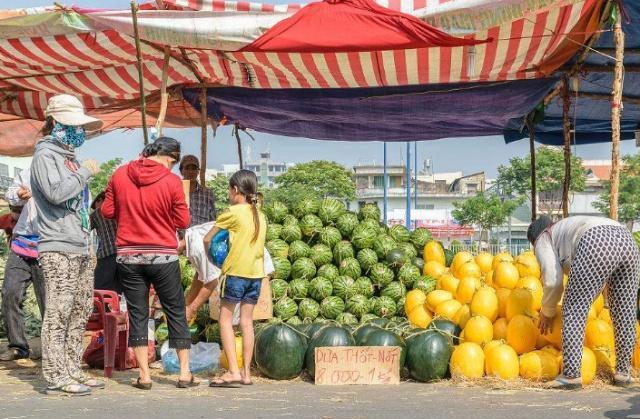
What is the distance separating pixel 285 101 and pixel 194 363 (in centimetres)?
432

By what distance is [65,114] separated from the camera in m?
5.44

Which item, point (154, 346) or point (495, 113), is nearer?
point (154, 346)

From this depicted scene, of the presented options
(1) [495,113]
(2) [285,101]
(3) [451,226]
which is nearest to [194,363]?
(2) [285,101]

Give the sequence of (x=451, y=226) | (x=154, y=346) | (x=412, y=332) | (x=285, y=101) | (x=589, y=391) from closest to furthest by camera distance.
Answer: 1. (x=589, y=391)
2. (x=412, y=332)
3. (x=154, y=346)
4. (x=285, y=101)
5. (x=451, y=226)

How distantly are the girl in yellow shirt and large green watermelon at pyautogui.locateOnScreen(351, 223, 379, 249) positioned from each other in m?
2.34

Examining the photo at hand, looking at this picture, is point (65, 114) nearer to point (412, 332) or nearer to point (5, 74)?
point (412, 332)

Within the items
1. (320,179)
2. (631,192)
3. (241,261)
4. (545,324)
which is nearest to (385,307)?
(545,324)

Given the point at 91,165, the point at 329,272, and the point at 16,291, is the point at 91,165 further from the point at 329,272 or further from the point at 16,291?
the point at 329,272

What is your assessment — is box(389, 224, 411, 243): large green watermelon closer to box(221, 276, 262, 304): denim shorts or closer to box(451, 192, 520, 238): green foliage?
box(221, 276, 262, 304): denim shorts

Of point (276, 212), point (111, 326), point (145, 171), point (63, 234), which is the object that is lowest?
point (111, 326)

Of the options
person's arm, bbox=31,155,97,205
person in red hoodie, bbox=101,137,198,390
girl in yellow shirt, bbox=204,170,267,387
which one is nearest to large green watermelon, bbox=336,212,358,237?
girl in yellow shirt, bbox=204,170,267,387

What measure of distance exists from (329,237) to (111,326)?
8.78 feet

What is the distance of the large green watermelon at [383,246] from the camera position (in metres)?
8.16

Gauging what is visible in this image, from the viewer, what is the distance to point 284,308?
746cm
